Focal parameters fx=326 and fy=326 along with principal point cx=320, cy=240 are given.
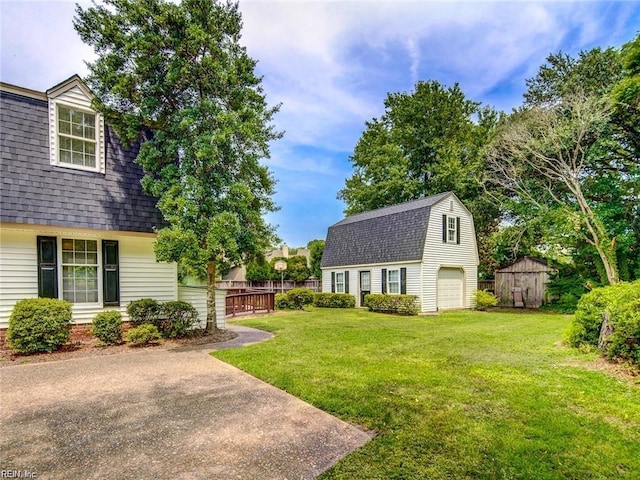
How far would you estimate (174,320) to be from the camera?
839cm

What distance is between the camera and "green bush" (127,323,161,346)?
743 cm

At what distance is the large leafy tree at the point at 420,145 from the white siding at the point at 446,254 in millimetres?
7057

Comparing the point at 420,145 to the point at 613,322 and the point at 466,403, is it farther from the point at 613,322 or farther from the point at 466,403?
the point at 466,403

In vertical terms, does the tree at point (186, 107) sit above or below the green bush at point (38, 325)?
above

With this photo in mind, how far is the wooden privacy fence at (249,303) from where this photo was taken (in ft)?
46.8

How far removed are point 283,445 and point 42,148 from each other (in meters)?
8.47

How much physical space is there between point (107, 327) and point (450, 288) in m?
14.9

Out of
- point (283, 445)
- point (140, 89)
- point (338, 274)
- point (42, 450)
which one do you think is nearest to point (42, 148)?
point (140, 89)

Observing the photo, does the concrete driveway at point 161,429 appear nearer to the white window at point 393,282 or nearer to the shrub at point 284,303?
the shrub at point 284,303

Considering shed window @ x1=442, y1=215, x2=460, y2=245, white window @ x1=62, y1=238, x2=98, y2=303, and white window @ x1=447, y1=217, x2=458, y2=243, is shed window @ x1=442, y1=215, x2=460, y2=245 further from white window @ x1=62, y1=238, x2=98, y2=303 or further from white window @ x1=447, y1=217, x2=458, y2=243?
white window @ x1=62, y1=238, x2=98, y2=303

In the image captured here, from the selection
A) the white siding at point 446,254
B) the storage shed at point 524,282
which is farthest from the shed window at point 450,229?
the storage shed at point 524,282

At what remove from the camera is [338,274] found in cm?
1986

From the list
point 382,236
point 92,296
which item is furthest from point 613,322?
point 382,236

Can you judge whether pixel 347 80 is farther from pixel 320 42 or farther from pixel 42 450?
pixel 42 450
